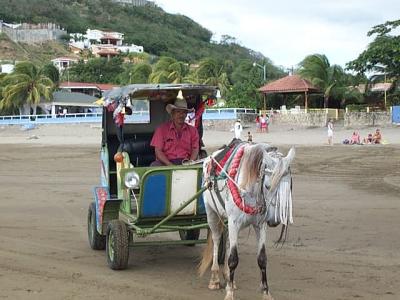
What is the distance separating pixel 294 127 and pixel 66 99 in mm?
35354

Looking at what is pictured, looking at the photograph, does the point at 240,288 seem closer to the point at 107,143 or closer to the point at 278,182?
the point at 278,182

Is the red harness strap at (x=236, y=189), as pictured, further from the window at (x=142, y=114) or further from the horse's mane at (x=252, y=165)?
the window at (x=142, y=114)

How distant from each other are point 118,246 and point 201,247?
88.0 inches

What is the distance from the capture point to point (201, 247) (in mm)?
9836

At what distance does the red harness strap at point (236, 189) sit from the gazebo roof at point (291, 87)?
45.5m

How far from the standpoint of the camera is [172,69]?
72.2 metres

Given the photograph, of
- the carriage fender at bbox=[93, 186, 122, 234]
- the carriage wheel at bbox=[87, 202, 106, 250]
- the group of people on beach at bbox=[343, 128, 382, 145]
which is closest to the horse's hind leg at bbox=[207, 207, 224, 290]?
the carriage fender at bbox=[93, 186, 122, 234]

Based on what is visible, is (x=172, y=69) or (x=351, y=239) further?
(x=172, y=69)

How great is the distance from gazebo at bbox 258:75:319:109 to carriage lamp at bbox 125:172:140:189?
4435cm

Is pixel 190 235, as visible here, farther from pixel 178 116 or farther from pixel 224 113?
pixel 224 113

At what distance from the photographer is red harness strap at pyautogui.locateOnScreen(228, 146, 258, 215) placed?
6188 mm

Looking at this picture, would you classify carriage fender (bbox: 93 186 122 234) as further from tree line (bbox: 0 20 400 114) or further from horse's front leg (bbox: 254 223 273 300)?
tree line (bbox: 0 20 400 114)

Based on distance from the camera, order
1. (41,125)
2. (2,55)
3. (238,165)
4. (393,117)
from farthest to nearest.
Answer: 1. (2,55)
2. (41,125)
3. (393,117)
4. (238,165)

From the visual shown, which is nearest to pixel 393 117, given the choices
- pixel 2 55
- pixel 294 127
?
pixel 294 127
